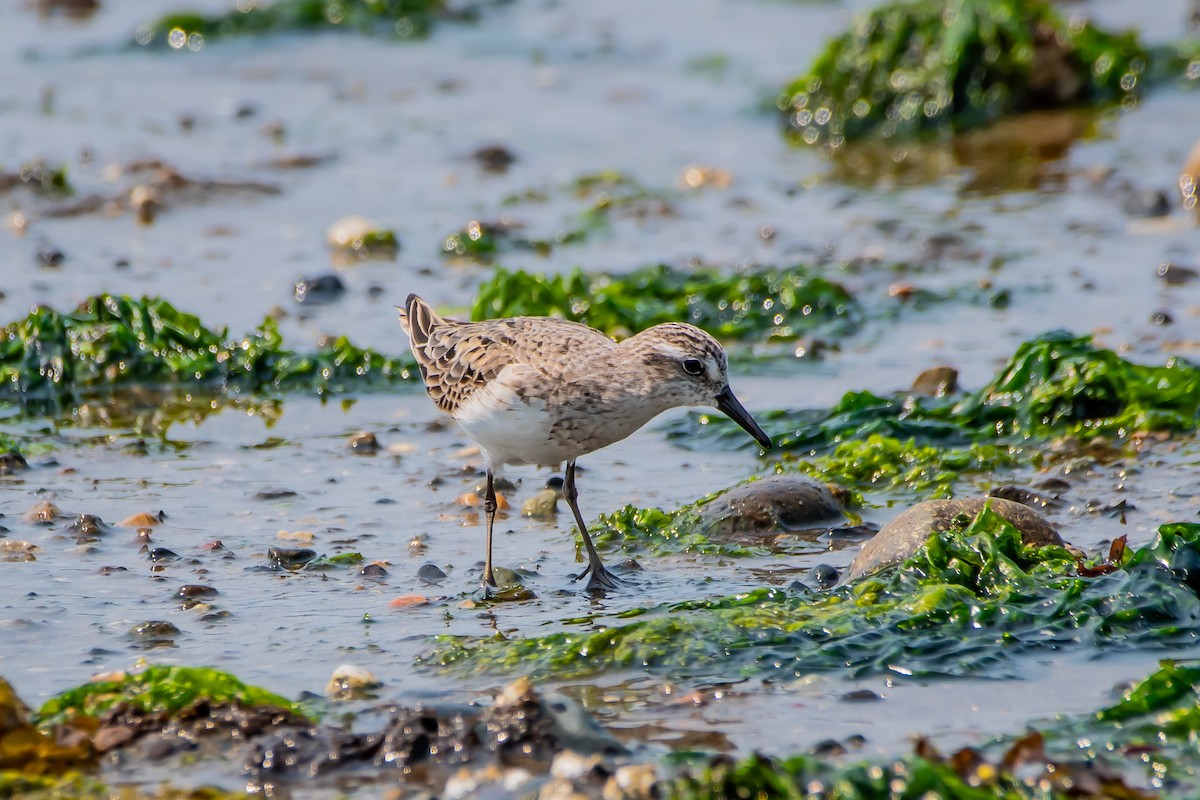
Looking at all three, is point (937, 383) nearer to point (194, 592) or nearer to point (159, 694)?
point (194, 592)

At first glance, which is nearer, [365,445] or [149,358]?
[365,445]

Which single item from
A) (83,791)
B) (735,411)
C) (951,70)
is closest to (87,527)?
(83,791)

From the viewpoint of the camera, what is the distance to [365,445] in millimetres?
8602

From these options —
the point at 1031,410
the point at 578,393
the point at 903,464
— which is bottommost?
the point at 903,464

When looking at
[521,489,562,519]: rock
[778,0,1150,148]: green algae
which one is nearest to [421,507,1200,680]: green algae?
[521,489,562,519]: rock

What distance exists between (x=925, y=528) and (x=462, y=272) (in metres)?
5.58

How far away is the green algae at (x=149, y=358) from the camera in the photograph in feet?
30.5

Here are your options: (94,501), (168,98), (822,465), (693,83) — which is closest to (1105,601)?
(822,465)

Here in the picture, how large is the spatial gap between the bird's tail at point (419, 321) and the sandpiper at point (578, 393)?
1.00m

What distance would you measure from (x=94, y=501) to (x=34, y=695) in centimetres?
229

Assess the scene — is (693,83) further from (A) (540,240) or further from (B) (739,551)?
(B) (739,551)

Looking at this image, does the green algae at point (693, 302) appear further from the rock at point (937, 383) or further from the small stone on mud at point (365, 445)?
the small stone on mud at point (365, 445)

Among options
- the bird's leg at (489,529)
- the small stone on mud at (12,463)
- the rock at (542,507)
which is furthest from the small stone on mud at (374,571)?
the small stone on mud at (12,463)

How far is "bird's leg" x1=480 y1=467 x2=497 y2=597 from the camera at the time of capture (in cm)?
677
